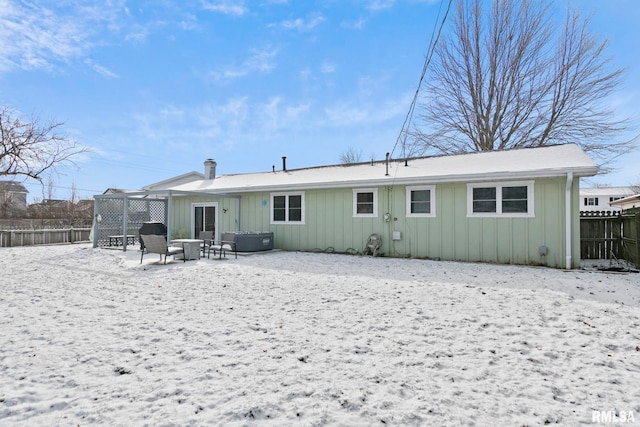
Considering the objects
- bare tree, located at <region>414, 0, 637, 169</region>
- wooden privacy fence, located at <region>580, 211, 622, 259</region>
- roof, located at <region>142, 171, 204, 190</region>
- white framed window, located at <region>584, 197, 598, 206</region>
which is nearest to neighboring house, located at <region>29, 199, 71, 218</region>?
roof, located at <region>142, 171, 204, 190</region>

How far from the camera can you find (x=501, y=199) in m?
8.47

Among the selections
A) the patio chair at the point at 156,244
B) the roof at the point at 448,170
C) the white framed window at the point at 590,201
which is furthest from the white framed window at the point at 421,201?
the white framed window at the point at 590,201

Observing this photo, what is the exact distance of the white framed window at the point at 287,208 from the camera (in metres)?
11.3

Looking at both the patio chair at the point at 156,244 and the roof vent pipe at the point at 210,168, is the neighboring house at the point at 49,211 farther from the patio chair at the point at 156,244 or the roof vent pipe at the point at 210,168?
the patio chair at the point at 156,244

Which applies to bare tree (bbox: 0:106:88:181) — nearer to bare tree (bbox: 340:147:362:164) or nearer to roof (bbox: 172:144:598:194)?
roof (bbox: 172:144:598:194)

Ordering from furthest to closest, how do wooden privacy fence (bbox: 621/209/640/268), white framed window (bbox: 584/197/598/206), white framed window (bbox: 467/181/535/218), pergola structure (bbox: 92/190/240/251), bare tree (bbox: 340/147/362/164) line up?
white framed window (bbox: 584/197/598/206) < bare tree (bbox: 340/147/362/164) < pergola structure (bbox: 92/190/240/251) < white framed window (bbox: 467/181/535/218) < wooden privacy fence (bbox: 621/209/640/268)

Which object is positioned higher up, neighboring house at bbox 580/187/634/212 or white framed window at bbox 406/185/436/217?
neighboring house at bbox 580/187/634/212

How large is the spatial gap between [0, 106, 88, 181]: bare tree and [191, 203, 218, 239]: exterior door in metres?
5.60

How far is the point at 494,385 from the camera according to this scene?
7.90 feet

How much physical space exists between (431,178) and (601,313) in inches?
205

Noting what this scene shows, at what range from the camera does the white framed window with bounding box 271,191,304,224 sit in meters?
11.3

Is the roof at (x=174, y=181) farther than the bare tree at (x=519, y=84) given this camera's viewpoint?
Yes

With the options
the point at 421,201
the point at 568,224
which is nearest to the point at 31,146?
the point at 421,201

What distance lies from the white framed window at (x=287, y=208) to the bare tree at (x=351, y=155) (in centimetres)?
1858
